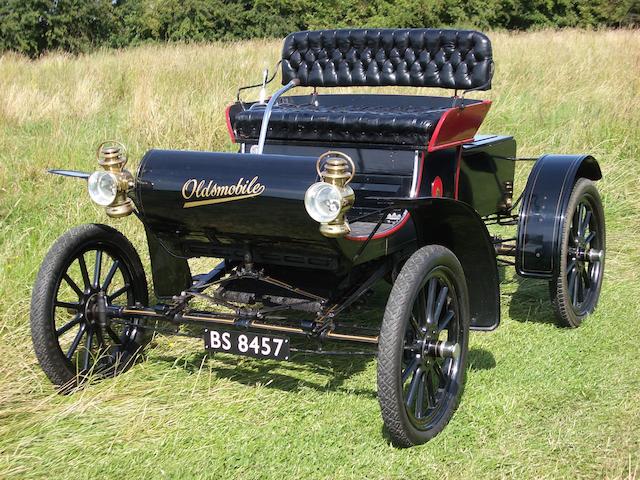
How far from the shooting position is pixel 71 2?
27484 mm

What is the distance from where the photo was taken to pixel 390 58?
5328mm

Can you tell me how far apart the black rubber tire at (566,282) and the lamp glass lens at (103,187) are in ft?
7.99

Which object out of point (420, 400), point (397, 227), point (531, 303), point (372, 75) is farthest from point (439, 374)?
point (372, 75)

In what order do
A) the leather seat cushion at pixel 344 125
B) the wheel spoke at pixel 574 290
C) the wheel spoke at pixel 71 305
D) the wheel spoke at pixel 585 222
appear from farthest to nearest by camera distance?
the wheel spoke at pixel 585 222 → the wheel spoke at pixel 574 290 → the leather seat cushion at pixel 344 125 → the wheel spoke at pixel 71 305

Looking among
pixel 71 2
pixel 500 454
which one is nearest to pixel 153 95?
pixel 500 454

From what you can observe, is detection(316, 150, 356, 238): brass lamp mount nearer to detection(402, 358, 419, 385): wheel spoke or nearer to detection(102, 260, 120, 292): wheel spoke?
detection(402, 358, 419, 385): wheel spoke

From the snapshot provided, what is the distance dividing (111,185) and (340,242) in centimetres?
105

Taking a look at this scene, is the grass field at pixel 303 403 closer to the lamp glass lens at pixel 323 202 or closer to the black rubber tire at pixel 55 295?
the black rubber tire at pixel 55 295

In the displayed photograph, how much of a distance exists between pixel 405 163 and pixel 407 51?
57.3 inches

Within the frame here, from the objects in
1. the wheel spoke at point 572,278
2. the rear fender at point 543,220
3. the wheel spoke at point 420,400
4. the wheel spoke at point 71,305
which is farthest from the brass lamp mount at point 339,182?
the wheel spoke at point 572,278

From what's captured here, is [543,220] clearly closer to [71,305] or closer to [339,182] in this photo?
[339,182]

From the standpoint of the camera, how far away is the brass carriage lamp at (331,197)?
2.98 metres

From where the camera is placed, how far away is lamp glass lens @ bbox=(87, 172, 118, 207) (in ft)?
11.3

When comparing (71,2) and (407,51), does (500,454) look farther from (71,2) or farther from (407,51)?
(71,2)
